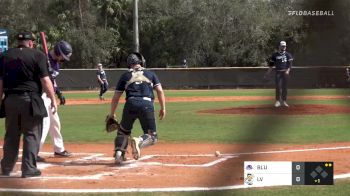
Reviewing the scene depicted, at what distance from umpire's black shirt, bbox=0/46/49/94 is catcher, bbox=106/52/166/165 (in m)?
1.34

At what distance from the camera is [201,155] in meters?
8.01

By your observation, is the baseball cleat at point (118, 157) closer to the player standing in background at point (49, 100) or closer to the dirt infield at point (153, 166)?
the dirt infield at point (153, 166)

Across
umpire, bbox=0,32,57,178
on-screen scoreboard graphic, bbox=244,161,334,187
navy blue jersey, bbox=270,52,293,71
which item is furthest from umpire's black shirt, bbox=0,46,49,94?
on-screen scoreboard graphic, bbox=244,161,334,187

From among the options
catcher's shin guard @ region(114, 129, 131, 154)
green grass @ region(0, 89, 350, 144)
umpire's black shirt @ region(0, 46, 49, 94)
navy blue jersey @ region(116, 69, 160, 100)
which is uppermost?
umpire's black shirt @ region(0, 46, 49, 94)

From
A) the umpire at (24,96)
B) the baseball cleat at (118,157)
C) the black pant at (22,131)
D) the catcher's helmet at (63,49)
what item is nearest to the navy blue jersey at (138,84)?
the baseball cleat at (118,157)

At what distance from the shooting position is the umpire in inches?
241

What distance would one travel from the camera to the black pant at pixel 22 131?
6.13m

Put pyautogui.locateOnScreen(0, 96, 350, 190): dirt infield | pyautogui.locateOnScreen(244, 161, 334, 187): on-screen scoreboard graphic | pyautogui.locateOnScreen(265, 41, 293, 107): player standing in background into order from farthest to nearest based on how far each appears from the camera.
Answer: pyautogui.locateOnScreen(0, 96, 350, 190): dirt infield
pyautogui.locateOnScreen(244, 161, 334, 187): on-screen scoreboard graphic
pyautogui.locateOnScreen(265, 41, 293, 107): player standing in background

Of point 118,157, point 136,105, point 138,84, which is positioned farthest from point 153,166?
point 138,84

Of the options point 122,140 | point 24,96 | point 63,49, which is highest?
point 63,49

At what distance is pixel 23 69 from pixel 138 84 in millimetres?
1625

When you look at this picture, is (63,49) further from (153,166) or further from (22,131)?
(153,166)

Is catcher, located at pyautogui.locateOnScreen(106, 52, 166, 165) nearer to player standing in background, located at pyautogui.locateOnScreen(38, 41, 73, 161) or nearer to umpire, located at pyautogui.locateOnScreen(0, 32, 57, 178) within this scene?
player standing in background, located at pyautogui.locateOnScreen(38, 41, 73, 161)

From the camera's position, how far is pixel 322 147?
8.73 meters
